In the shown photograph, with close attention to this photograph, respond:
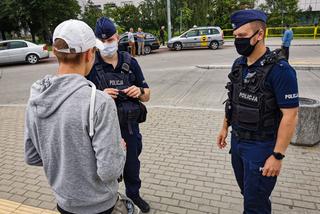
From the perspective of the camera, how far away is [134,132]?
3.09 m

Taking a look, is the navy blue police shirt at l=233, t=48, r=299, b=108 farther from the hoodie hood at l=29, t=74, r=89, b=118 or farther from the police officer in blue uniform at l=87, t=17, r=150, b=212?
the hoodie hood at l=29, t=74, r=89, b=118

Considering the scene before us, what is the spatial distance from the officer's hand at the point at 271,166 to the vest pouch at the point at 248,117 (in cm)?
26

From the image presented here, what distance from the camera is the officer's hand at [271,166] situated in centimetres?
231

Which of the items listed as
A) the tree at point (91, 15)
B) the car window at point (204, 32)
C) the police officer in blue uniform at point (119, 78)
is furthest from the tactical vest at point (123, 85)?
the tree at point (91, 15)

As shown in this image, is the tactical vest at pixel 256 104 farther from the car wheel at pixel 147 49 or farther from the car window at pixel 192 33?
the car window at pixel 192 33

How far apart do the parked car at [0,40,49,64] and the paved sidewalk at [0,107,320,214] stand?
13.4 m

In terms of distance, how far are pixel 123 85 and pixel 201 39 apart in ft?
63.7

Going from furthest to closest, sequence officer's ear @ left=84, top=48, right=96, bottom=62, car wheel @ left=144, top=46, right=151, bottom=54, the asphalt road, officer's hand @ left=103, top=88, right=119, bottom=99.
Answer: car wheel @ left=144, top=46, right=151, bottom=54, the asphalt road, officer's hand @ left=103, top=88, right=119, bottom=99, officer's ear @ left=84, top=48, right=96, bottom=62

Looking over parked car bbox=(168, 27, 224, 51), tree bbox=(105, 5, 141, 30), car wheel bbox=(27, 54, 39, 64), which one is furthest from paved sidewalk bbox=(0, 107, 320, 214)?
tree bbox=(105, 5, 141, 30)

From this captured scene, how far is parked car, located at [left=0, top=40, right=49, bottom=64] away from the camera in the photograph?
17641mm

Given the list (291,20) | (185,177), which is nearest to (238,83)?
(185,177)

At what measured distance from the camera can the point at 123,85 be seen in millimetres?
2896

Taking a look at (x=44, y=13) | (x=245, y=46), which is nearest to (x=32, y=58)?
(x=44, y=13)

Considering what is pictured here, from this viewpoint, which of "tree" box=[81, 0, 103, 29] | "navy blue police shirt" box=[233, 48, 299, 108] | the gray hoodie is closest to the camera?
the gray hoodie
